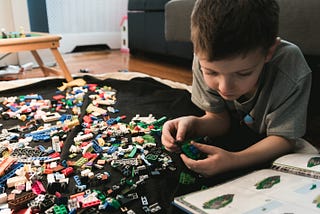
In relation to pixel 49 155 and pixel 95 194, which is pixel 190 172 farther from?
pixel 49 155

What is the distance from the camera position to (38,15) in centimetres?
240

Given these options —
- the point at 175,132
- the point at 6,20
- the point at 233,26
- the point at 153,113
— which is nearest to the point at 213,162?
the point at 175,132

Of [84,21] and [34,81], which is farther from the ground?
[84,21]

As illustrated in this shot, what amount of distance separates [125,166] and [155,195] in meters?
0.13

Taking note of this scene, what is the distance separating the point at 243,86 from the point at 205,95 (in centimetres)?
23

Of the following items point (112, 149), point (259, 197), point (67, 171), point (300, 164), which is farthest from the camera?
point (112, 149)

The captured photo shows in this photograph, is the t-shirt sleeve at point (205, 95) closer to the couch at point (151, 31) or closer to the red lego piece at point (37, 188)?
the red lego piece at point (37, 188)

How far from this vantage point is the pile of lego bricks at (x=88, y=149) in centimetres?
65

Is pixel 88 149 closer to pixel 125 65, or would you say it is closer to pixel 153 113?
pixel 153 113

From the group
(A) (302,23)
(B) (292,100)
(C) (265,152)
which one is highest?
(A) (302,23)

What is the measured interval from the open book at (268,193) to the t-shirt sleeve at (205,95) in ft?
0.77

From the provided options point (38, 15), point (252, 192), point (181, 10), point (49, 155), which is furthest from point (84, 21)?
point (252, 192)

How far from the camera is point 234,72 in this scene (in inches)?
22.9

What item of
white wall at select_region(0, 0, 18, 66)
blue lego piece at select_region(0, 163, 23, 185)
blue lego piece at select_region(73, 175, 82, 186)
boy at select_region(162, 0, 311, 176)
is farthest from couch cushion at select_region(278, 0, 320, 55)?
white wall at select_region(0, 0, 18, 66)
